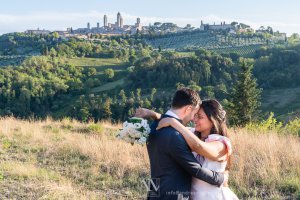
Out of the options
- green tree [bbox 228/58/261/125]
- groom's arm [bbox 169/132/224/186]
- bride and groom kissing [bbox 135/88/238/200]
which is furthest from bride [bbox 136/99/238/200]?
green tree [bbox 228/58/261/125]

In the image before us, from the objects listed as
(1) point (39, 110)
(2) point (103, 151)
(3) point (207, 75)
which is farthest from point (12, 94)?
(2) point (103, 151)

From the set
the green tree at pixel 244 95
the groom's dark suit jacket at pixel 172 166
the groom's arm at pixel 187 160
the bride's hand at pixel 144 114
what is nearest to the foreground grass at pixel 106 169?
the bride's hand at pixel 144 114

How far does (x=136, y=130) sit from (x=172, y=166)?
1.41 ft

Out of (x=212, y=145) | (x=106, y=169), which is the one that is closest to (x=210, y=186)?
(x=212, y=145)

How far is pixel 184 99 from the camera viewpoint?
300 cm

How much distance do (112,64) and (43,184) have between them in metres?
113

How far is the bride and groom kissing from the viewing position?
2.88 m

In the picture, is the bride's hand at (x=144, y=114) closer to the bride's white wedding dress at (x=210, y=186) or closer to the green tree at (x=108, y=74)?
the bride's white wedding dress at (x=210, y=186)

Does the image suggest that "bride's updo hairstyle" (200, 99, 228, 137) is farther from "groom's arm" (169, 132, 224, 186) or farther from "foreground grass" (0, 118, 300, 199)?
"foreground grass" (0, 118, 300, 199)

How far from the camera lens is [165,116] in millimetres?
3041

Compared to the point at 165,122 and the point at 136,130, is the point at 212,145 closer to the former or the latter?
the point at 165,122

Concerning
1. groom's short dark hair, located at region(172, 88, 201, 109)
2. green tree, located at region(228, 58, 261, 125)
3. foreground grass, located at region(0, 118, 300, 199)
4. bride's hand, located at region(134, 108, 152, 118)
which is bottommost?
green tree, located at region(228, 58, 261, 125)

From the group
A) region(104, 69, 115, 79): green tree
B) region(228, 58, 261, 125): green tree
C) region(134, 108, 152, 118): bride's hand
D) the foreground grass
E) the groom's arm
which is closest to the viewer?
the groom's arm

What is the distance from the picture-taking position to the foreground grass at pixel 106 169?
553cm
